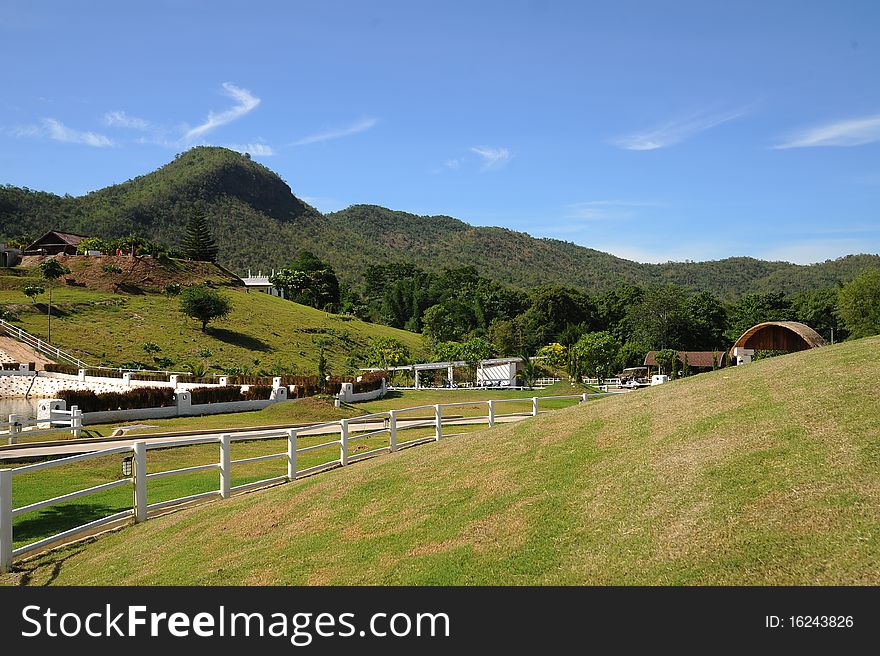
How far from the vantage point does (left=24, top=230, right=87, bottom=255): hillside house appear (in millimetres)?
96188

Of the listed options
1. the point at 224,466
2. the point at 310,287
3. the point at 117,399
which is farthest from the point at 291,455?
the point at 310,287

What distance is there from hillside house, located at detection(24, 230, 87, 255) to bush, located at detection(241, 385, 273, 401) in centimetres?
7176

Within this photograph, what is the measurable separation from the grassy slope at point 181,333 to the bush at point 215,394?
89.6ft

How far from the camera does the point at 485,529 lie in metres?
7.21

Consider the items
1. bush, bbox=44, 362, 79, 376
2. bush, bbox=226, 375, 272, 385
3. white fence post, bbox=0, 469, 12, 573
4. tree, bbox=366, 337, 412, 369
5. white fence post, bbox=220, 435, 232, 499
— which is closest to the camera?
white fence post, bbox=0, 469, 12, 573

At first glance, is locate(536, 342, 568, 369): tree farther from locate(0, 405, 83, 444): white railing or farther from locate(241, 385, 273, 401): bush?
locate(0, 405, 83, 444): white railing

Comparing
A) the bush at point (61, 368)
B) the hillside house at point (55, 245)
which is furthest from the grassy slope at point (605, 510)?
the hillside house at point (55, 245)

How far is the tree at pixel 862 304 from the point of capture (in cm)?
7406

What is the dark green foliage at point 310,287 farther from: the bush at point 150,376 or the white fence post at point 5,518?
the white fence post at point 5,518

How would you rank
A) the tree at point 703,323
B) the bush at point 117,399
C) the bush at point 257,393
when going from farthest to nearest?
the tree at point 703,323, the bush at point 257,393, the bush at point 117,399

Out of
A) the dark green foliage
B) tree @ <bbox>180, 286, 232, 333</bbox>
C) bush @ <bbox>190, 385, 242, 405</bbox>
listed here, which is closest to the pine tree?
the dark green foliage

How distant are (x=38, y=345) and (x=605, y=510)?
61.4 m

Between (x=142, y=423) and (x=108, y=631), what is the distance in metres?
27.3

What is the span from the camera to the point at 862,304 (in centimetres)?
7531
